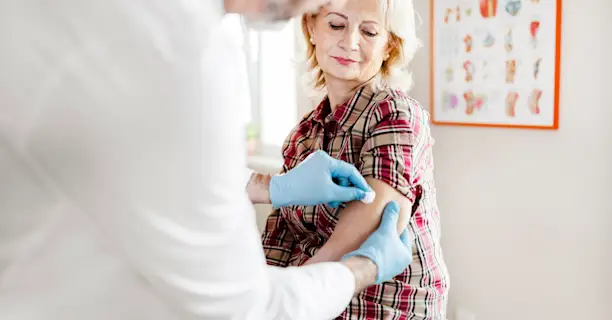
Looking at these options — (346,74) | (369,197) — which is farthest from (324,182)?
(346,74)

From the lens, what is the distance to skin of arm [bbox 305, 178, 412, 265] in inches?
55.6

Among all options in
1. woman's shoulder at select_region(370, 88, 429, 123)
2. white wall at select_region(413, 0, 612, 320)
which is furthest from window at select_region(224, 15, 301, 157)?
woman's shoulder at select_region(370, 88, 429, 123)

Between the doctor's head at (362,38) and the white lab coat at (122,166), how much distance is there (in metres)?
0.89

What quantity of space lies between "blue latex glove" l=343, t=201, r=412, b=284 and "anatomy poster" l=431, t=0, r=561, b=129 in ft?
3.31

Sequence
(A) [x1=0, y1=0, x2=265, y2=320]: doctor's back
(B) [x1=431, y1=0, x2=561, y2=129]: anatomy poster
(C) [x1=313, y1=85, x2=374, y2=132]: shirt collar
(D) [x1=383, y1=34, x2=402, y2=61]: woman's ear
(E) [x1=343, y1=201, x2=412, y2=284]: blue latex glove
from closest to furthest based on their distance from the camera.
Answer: (A) [x1=0, y1=0, x2=265, y2=320]: doctor's back → (E) [x1=343, y1=201, x2=412, y2=284]: blue latex glove → (C) [x1=313, y1=85, x2=374, y2=132]: shirt collar → (D) [x1=383, y1=34, x2=402, y2=61]: woman's ear → (B) [x1=431, y1=0, x2=561, y2=129]: anatomy poster

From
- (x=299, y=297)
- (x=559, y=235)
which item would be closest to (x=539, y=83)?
(x=559, y=235)

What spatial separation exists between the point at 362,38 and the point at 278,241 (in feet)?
1.86

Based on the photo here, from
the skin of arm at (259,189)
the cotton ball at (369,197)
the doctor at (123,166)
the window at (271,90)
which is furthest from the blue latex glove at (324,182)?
the window at (271,90)

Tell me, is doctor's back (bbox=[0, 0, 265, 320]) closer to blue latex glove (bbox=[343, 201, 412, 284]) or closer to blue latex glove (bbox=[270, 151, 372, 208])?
blue latex glove (bbox=[343, 201, 412, 284])

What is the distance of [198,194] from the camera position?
73 cm

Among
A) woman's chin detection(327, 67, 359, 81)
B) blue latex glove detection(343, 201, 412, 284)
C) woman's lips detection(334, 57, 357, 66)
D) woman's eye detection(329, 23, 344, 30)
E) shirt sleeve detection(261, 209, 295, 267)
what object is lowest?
shirt sleeve detection(261, 209, 295, 267)

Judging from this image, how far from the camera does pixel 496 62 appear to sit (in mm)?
2312

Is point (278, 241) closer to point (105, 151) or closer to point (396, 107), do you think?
point (396, 107)

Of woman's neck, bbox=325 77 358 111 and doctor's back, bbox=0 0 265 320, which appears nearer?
doctor's back, bbox=0 0 265 320
